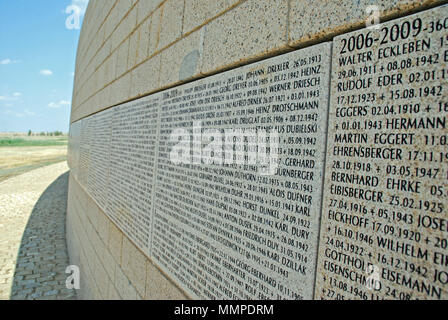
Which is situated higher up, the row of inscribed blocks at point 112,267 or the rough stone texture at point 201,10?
the rough stone texture at point 201,10

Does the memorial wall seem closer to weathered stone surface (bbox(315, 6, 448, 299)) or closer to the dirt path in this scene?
weathered stone surface (bbox(315, 6, 448, 299))

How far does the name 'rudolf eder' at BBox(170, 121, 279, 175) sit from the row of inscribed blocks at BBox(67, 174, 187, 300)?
105 centimetres

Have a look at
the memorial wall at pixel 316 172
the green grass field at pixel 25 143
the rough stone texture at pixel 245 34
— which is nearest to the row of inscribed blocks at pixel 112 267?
the memorial wall at pixel 316 172

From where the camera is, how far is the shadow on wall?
21.8 feet

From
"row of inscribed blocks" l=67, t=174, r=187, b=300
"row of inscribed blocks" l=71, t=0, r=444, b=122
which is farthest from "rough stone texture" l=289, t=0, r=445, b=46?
"row of inscribed blocks" l=67, t=174, r=187, b=300

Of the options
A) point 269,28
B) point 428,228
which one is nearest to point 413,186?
point 428,228

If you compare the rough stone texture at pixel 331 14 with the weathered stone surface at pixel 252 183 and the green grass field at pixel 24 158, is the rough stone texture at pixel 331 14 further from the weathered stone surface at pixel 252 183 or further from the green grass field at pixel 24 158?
the green grass field at pixel 24 158

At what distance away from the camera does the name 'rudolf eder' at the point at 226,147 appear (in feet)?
4.55

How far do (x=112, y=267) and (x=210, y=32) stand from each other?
3.36 meters

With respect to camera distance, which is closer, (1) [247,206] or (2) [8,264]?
(1) [247,206]

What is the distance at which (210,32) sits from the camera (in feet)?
6.76

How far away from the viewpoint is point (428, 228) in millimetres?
834
